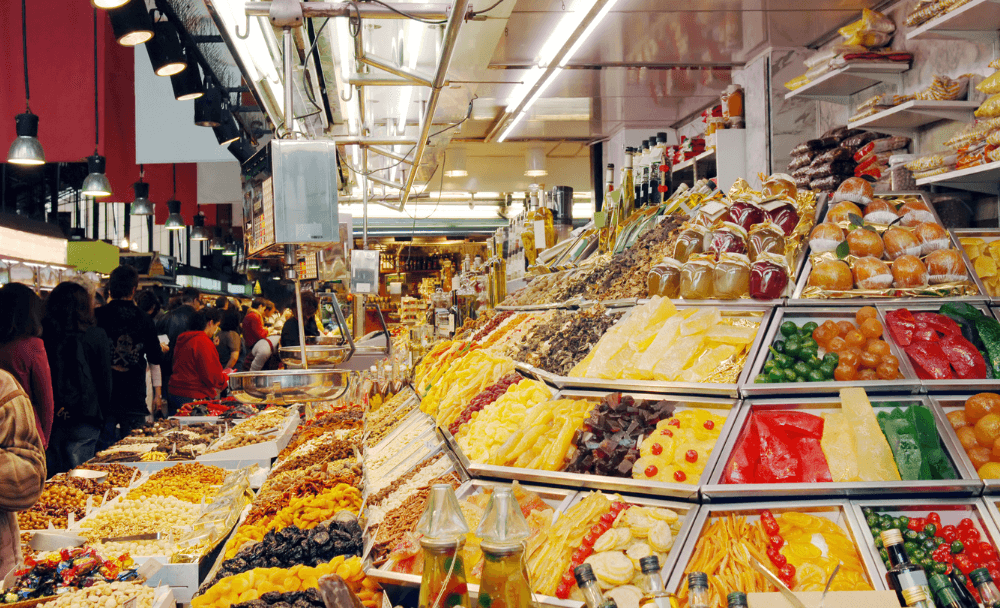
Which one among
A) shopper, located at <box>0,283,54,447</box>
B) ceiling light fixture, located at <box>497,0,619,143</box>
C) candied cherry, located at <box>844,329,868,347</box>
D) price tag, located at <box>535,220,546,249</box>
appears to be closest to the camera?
candied cherry, located at <box>844,329,868,347</box>

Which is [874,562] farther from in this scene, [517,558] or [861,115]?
[861,115]

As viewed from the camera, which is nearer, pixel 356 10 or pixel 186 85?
pixel 356 10

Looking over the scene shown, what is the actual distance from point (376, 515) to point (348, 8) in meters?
1.84

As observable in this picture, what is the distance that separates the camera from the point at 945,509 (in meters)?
1.99

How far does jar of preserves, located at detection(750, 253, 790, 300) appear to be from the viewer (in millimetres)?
2527

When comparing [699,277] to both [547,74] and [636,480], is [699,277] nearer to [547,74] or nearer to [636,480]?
[636,480]

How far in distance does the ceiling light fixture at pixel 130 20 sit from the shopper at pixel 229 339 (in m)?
4.73

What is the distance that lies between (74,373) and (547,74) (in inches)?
162

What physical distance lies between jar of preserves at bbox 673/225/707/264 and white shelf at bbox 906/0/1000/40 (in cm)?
163

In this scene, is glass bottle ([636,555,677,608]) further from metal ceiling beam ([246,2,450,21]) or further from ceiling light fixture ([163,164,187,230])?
ceiling light fixture ([163,164,187,230])

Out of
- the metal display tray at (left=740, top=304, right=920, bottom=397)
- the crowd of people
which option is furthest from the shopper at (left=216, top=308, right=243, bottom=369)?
the metal display tray at (left=740, top=304, right=920, bottom=397)

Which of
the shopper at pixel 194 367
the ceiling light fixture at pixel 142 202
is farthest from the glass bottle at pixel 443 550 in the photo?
the ceiling light fixture at pixel 142 202

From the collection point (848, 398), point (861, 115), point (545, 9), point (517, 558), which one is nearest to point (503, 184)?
point (545, 9)

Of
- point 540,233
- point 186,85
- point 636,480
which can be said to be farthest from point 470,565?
point 186,85
